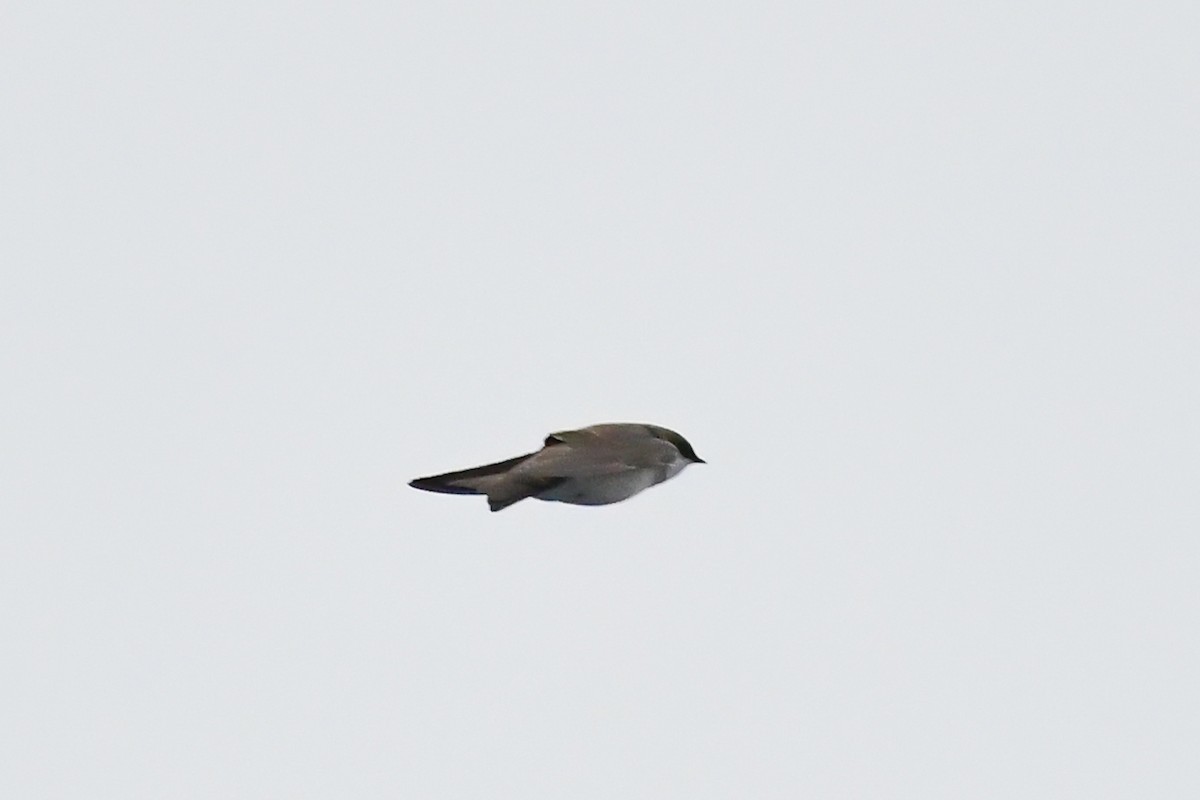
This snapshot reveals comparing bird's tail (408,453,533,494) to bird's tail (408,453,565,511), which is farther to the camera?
bird's tail (408,453,533,494)

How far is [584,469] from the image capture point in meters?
22.0

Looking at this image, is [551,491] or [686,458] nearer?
[551,491]

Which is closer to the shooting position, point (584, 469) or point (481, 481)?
point (584, 469)

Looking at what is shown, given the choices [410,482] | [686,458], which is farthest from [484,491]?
[686,458]

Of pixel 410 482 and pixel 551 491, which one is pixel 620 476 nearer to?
pixel 551 491

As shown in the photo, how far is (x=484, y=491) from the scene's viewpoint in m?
22.7

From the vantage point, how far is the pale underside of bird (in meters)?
21.7

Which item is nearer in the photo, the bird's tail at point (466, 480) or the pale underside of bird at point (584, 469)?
the pale underside of bird at point (584, 469)

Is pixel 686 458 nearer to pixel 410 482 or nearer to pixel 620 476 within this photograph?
pixel 620 476

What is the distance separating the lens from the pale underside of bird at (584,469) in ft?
71.1

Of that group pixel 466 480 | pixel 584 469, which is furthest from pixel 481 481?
pixel 584 469

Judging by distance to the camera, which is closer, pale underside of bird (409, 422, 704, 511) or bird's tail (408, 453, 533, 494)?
pale underside of bird (409, 422, 704, 511)

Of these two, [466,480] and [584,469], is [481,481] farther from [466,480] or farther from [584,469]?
[584,469]

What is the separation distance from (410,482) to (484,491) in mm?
1001
